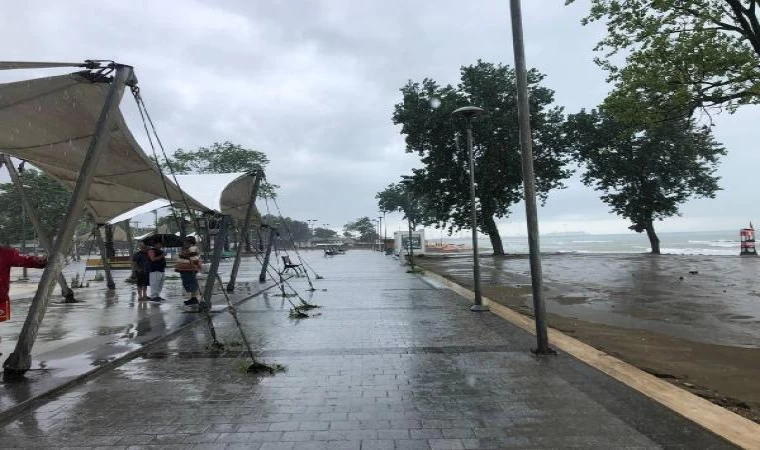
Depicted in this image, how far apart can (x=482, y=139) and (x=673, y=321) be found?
2728 centimetres

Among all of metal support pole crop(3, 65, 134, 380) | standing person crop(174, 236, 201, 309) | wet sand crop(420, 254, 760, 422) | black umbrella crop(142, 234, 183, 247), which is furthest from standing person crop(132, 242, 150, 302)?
wet sand crop(420, 254, 760, 422)

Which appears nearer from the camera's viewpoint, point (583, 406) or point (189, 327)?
point (583, 406)

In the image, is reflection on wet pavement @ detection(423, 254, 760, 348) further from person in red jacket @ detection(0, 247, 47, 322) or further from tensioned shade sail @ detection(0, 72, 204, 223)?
person in red jacket @ detection(0, 247, 47, 322)

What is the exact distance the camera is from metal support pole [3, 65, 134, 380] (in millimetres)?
5645

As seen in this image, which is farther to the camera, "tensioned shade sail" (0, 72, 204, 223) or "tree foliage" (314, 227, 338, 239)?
"tree foliage" (314, 227, 338, 239)

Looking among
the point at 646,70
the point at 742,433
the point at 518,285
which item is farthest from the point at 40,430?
the point at 646,70

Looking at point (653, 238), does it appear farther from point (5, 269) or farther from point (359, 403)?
point (5, 269)

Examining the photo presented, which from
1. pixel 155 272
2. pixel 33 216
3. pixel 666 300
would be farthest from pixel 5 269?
pixel 666 300

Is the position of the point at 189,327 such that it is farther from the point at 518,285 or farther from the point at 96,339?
the point at 518,285

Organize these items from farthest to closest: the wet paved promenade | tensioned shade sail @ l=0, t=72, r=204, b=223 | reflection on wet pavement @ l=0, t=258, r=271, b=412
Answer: tensioned shade sail @ l=0, t=72, r=204, b=223, reflection on wet pavement @ l=0, t=258, r=271, b=412, the wet paved promenade

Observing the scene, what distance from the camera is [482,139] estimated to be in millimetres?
35844

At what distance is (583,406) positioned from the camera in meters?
4.64

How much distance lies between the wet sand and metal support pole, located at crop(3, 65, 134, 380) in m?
6.78

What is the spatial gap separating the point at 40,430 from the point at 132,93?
13.1 feet
